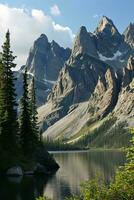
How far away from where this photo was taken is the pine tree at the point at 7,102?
85562 mm

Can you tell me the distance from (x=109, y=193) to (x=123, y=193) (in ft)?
2.95

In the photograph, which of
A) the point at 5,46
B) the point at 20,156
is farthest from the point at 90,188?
the point at 5,46

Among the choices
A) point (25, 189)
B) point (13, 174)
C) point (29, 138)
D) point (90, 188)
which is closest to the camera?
point (90, 188)

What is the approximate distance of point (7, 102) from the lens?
292 ft

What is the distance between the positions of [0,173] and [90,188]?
61744mm

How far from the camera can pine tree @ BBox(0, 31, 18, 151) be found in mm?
85562

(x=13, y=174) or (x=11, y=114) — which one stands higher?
(x=11, y=114)

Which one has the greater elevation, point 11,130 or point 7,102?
point 7,102

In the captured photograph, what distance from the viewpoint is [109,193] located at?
65.4ft

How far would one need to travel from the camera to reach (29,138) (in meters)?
95.8

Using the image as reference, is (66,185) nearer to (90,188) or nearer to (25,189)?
(25,189)

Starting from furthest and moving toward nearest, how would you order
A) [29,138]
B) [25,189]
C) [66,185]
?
[29,138]
[66,185]
[25,189]

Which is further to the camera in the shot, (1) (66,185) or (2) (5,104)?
(2) (5,104)

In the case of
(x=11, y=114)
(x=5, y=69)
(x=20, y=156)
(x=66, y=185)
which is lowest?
(x=66, y=185)
